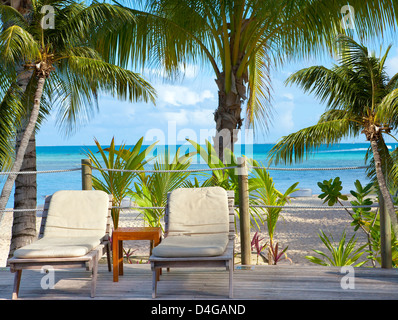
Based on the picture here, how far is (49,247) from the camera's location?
390 cm

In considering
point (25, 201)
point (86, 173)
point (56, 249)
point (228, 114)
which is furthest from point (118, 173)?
point (56, 249)

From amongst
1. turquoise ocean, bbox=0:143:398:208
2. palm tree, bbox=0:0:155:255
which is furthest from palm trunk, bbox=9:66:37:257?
turquoise ocean, bbox=0:143:398:208

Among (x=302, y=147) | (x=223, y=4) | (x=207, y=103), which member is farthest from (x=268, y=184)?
(x=207, y=103)

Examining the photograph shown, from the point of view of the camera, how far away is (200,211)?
15.1ft

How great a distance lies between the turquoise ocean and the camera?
2995 centimetres

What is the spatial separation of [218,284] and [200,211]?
72 centimetres

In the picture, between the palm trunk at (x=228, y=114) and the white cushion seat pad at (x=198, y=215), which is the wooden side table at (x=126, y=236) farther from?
the palm trunk at (x=228, y=114)

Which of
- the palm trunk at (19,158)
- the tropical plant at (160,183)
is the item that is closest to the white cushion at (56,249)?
the tropical plant at (160,183)

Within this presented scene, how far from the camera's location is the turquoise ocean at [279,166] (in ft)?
98.3

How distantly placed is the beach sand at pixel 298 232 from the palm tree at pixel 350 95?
247 cm

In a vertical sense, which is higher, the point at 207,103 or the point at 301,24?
the point at 207,103

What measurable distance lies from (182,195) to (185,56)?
14.0 ft

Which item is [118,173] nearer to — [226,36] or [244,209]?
[244,209]
